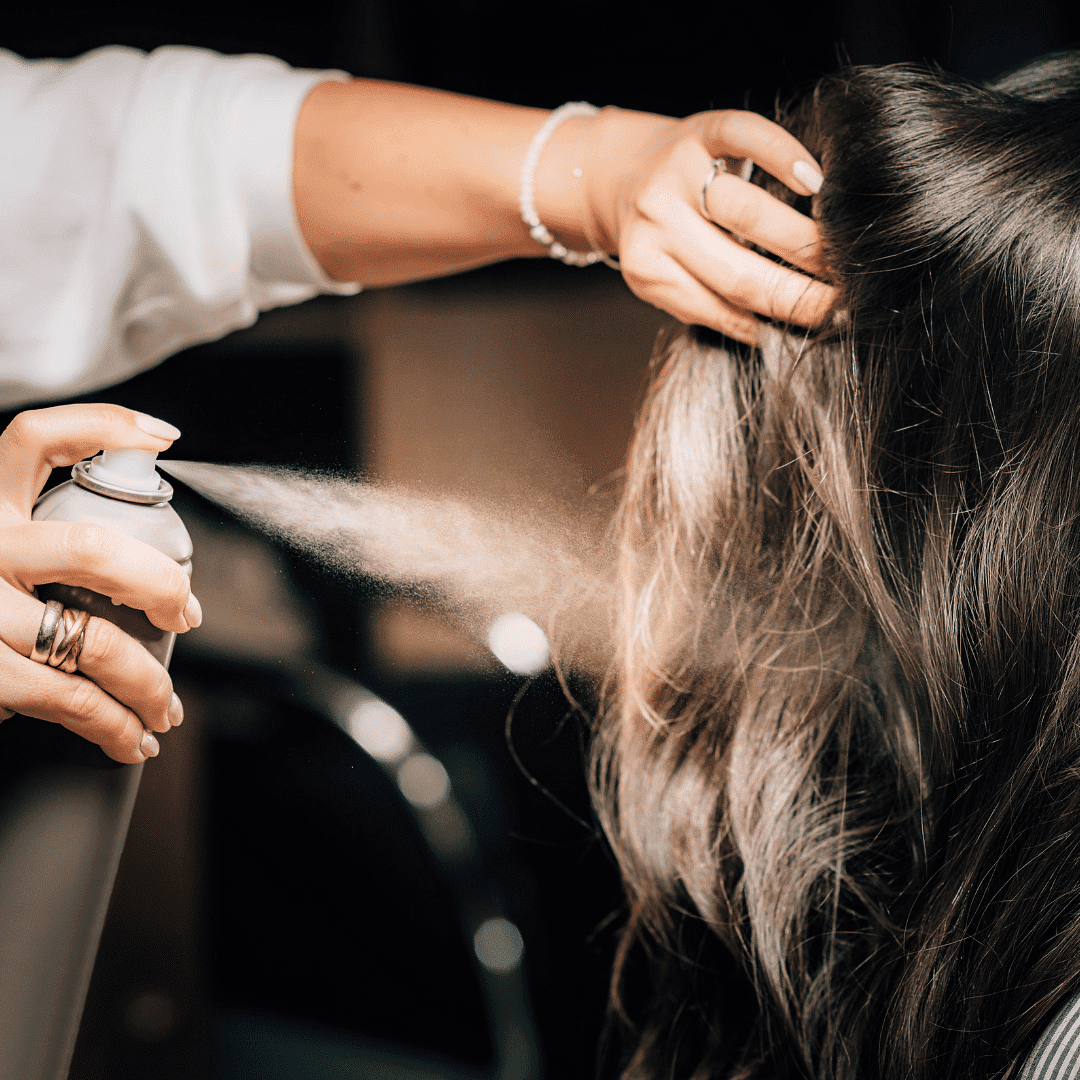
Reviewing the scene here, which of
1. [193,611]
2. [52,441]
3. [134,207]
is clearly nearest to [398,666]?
[193,611]

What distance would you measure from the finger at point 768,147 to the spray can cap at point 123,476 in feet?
1.34

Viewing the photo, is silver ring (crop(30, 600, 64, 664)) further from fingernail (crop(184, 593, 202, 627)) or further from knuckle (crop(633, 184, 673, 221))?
knuckle (crop(633, 184, 673, 221))

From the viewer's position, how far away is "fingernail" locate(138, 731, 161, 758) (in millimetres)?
469

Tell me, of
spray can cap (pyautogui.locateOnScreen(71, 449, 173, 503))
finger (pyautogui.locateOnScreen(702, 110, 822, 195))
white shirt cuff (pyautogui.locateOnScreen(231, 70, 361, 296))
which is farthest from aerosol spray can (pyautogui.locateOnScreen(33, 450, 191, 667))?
finger (pyautogui.locateOnScreen(702, 110, 822, 195))

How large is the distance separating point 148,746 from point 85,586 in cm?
11

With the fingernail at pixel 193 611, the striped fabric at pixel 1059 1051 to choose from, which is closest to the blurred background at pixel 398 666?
the fingernail at pixel 193 611

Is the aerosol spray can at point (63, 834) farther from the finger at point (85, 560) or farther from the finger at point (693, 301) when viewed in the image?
the finger at point (693, 301)

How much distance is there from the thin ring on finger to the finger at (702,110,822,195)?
0.48 m

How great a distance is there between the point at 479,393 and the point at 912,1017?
508 millimetres

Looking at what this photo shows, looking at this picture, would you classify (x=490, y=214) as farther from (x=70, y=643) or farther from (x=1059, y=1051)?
(x=1059, y=1051)

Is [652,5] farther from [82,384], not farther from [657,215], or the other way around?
[82,384]

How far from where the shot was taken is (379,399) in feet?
1.67

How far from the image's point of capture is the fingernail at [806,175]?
0.49 metres

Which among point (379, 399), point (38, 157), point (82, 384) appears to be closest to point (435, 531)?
point (379, 399)
